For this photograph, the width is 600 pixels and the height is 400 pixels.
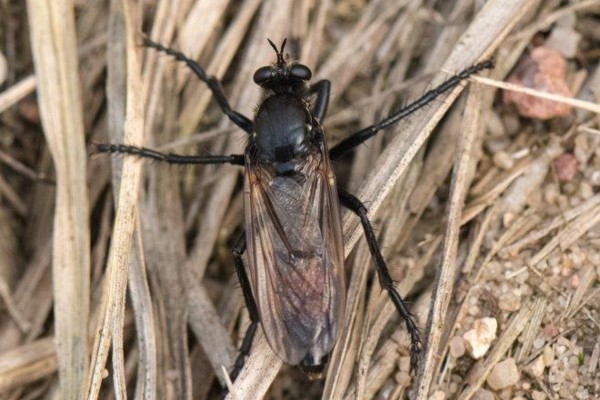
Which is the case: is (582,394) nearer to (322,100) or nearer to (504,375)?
(504,375)

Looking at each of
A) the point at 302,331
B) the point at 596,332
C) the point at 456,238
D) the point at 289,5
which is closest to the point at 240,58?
the point at 289,5

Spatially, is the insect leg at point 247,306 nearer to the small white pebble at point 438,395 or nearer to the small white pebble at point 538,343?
the small white pebble at point 438,395

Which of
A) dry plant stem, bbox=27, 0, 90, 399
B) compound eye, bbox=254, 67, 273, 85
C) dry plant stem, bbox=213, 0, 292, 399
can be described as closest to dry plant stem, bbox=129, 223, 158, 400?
dry plant stem, bbox=27, 0, 90, 399

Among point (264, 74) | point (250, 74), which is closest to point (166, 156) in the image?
point (264, 74)

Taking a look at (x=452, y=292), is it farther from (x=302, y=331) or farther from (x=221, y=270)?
(x=221, y=270)

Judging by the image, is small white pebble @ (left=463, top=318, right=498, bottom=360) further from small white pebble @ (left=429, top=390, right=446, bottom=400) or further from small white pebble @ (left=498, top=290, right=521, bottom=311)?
small white pebble @ (left=429, top=390, right=446, bottom=400)

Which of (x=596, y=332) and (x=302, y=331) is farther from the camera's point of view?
(x=596, y=332)

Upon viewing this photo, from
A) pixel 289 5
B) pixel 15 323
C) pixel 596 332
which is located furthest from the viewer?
pixel 289 5
